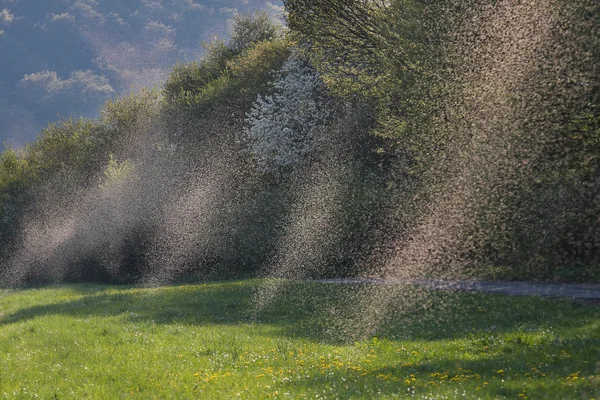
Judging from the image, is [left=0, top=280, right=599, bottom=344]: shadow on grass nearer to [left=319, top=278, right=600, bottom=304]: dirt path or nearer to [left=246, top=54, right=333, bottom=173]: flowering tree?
[left=319, top=278, right=600, bottom=304]: dirt path

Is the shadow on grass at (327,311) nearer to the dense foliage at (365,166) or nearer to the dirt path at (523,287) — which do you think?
the dirt path at (523,287)

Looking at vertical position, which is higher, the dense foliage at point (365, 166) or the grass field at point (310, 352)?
the dense foliage at point (365, 166)

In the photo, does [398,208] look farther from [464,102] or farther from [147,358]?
[147,358]

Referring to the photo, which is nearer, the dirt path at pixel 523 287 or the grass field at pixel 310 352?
the grass field at pixel 310 352

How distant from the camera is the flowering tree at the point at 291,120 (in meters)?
41.1

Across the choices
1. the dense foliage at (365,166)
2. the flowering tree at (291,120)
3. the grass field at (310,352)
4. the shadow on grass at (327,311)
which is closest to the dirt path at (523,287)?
the shadow on grass at (327,311)

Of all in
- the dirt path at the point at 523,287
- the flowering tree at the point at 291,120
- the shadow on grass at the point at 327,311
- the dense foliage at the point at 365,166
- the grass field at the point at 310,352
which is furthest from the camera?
the flowering tree at the point at 291,120

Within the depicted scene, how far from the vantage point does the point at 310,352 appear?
12602mm

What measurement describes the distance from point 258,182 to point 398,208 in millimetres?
14957

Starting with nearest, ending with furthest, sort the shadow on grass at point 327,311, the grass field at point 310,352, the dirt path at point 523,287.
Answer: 1. the grass field at point 310,352
2. the shadow on grass at point 327,311
3. the dirt path at point 523,287

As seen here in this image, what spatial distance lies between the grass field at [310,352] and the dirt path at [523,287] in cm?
108

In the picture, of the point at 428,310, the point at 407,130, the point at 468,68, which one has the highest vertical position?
the point at 468,68

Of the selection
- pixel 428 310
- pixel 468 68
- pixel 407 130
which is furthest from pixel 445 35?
pixel 428 310

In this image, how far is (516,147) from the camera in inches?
790
